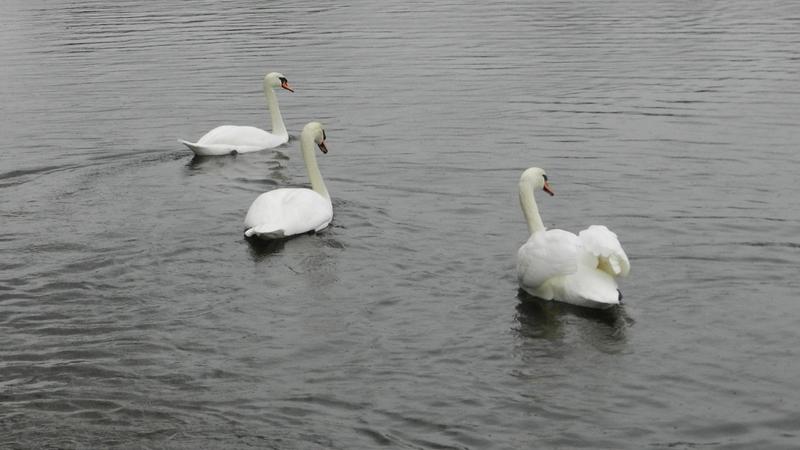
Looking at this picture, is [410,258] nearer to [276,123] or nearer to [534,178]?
[534,178]

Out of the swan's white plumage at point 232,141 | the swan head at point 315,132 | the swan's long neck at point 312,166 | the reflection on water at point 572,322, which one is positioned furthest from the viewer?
the swan's white plumage at point 232,141

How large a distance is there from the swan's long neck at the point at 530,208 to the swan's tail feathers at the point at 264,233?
310 cm

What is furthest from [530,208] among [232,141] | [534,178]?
[232,141]

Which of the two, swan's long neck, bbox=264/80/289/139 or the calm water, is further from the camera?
swan's long neck, bbox=264/80/289/139

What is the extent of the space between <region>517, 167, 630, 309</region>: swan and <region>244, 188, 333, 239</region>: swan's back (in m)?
3.51

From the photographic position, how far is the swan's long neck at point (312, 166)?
1596 cm

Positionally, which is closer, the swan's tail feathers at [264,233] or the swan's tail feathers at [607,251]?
the swan's tail feathers at [607,251]

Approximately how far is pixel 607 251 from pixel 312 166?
19.2 feet

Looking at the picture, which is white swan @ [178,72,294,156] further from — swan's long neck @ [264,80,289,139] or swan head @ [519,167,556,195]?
swan head @ [519,167,556,195]

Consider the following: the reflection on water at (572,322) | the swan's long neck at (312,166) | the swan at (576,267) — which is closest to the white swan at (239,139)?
the swan's long neck at (312,166)

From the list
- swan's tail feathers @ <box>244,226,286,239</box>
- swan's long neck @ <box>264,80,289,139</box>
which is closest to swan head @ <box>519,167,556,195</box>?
swan's tail feathers @ <box>244,226,286,239</box>

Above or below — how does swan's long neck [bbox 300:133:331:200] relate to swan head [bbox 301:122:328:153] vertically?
below

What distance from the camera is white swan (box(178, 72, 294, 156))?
19.4 m

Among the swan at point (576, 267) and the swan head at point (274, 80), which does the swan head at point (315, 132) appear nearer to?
the swan head at point (274, 80)
